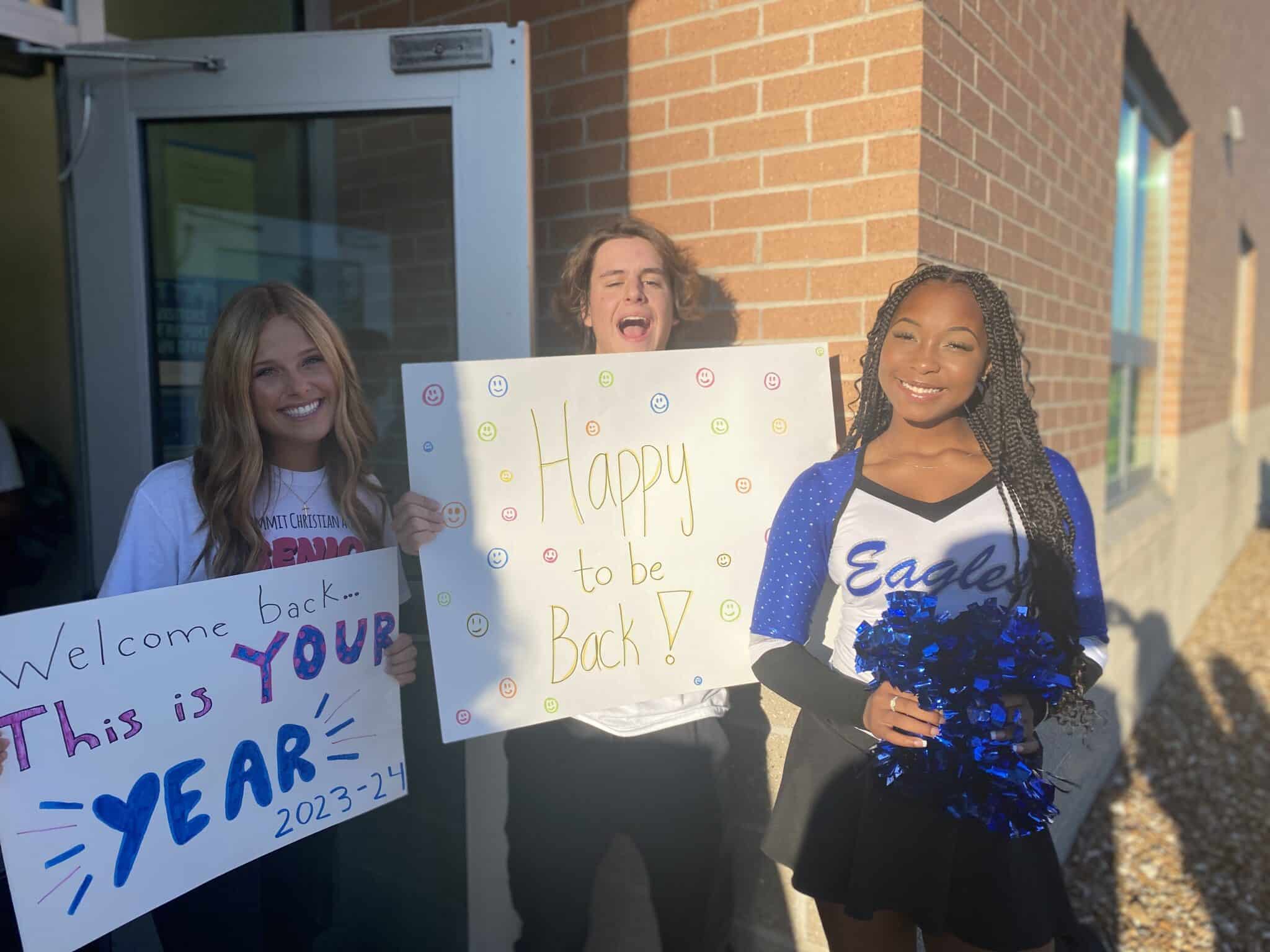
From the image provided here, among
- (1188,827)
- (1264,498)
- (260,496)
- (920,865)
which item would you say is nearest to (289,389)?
(260,496)

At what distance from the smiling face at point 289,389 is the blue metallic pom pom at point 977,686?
46.2 inches

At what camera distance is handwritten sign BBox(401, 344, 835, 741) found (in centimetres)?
188

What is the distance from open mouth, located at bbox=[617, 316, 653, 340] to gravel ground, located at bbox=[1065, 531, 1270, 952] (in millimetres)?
2772

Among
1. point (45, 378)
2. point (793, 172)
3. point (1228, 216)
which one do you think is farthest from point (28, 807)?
point (1228, 216)

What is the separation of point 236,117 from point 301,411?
4.24ft

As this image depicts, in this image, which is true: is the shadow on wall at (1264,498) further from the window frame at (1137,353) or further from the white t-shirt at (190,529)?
the white t-shirt at (190,529)

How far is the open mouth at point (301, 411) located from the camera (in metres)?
1.79

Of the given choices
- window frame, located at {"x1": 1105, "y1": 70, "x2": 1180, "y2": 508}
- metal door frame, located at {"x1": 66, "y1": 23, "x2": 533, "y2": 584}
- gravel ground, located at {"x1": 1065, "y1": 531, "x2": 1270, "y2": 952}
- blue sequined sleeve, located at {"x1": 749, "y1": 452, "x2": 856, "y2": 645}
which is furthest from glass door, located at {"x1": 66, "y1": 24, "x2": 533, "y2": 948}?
window frame, located at {"x1": 1105, "y1": 70, "x2": 1180, "y2": 508}

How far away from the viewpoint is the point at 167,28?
3076 millimetres

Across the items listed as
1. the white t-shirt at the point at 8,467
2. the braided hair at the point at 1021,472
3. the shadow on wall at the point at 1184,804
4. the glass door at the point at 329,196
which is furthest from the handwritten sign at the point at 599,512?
the shadow on wall at the point at 1184,804

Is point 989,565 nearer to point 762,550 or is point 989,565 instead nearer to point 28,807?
point 762,550

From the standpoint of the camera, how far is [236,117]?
102 inches

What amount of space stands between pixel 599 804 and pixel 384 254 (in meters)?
2.00

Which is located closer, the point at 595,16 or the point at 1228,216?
the point at 595,16
